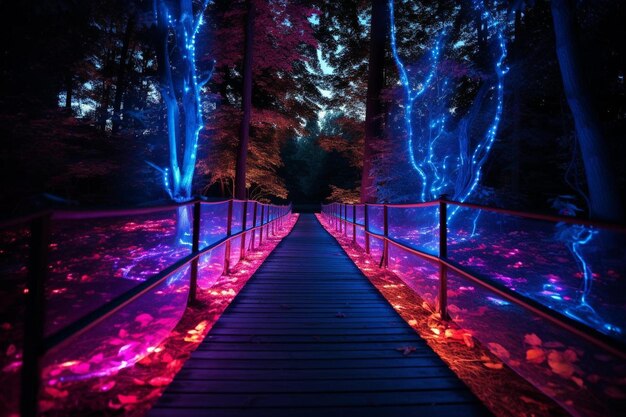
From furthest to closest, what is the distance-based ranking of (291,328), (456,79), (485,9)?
(456,79), (485,9), (291,328)

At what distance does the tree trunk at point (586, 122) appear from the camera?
678cm

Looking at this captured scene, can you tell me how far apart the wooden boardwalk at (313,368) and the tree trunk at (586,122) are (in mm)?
6520

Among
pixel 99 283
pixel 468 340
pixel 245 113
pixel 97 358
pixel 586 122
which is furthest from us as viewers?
pixel 245 113

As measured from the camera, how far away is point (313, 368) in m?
2.27

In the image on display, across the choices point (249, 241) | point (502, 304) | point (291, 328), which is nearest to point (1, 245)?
point (249, 241)

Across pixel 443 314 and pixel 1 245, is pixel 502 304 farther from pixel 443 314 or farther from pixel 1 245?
pixel 1 245

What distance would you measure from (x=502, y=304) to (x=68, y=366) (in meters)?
5.16

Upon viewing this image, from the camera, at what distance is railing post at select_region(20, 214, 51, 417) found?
1.29 meters

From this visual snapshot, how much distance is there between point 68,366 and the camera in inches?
89.6

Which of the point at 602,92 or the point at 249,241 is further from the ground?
the point at 602,92

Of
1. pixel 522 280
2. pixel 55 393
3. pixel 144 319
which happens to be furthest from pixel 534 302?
pixel 522 280

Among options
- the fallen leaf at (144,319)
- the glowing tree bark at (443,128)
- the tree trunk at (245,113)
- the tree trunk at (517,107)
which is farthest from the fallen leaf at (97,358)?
the tree trunk at (517,107)

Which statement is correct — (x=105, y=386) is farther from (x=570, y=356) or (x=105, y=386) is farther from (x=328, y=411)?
(x=570, y=356)

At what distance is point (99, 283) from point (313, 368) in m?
4.78
